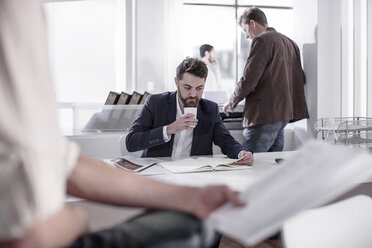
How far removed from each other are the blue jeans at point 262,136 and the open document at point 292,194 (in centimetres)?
279

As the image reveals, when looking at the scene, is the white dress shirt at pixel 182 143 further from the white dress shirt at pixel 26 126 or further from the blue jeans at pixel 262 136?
the white dress shirt at pixel 26 126

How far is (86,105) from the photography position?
144 inches

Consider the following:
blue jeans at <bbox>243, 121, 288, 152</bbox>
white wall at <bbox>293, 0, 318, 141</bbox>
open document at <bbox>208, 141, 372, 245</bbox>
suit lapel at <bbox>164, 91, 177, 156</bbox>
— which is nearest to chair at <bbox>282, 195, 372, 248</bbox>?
open document at <bbox>208, 141, 372, 245</bbox>

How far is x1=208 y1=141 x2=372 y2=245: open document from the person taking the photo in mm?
646

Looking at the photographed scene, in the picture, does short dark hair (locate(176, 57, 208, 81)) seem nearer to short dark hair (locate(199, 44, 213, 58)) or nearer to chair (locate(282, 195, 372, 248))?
chair (locate(282, 195, 372, 248))

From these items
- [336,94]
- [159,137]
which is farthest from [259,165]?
[336,94]

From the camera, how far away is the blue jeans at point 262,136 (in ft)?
11.6

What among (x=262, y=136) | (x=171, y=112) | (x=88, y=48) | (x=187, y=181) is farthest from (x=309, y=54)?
(x=187, y=181)

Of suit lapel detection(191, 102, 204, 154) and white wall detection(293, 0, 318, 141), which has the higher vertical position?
white wall detection(293, 0, 318, 141)

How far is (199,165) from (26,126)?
4.86ft

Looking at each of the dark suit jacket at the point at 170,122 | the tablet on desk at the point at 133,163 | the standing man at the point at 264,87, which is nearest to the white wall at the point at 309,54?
the standing man at the point at 264,87

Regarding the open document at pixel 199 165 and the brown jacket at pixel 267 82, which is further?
the brown jacket at pixel 267 82

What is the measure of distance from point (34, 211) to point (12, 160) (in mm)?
68

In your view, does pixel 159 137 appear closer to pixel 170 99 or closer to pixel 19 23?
pixel 170 99
